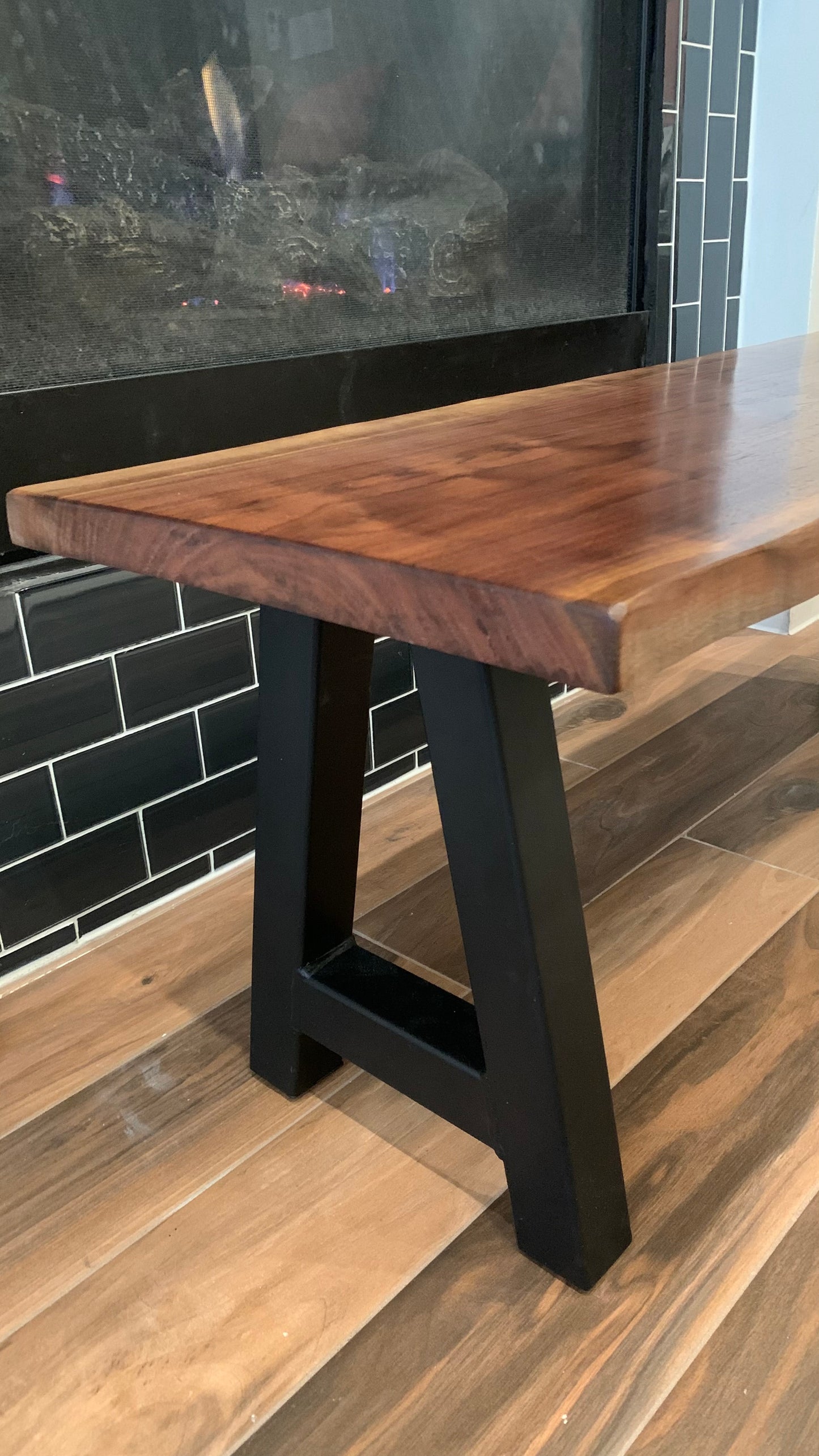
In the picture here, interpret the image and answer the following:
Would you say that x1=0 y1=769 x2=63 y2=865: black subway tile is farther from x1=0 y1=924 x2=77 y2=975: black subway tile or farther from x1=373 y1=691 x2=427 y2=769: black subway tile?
x1=373 y1=691 x2=427 y2=769: black subway tile

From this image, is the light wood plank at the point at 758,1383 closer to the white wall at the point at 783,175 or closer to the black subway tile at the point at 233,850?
the black subway tile at the point at 233,850

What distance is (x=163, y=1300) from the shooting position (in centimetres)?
74

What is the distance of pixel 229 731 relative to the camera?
4.09ft

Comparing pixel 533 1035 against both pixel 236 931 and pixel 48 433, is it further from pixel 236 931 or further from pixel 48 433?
pixel 48 433

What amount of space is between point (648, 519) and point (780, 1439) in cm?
53

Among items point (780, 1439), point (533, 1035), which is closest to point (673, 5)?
point (533, 1035)

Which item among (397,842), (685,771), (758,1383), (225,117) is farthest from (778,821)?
(225,117)

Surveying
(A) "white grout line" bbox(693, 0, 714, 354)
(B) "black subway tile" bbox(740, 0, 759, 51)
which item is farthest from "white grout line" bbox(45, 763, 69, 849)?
(B) "black subway tile" bbox(740, 0, 759, 51)

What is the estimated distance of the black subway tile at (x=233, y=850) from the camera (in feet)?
4.15

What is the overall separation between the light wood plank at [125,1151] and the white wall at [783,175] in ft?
4.81

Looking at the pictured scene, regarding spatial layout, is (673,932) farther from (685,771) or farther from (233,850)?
(233,850)

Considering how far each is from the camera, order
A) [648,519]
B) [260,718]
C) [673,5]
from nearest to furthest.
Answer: [648,519] < [260,718] < [673,5]

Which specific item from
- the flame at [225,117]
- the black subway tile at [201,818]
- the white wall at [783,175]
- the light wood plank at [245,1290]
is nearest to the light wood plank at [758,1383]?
the light wood plank at [245,1290]

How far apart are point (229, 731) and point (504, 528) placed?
0.73m
